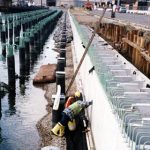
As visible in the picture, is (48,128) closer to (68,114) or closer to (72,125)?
(72,125)

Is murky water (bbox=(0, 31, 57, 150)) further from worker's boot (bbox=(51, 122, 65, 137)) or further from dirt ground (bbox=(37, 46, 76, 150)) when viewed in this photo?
worker's boot (bbox=(51, 122, 65, 137))

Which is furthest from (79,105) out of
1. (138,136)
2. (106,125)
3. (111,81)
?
(138,136)

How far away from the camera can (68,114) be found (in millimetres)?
14891

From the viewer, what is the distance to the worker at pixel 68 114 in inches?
585

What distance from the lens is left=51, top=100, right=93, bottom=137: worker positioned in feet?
48.7

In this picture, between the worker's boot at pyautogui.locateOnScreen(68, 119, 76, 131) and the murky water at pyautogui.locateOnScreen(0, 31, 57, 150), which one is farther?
the murky water at pyautogui.locateOnScreen(0, 31, 57, 150)

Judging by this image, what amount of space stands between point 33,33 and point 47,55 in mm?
7614

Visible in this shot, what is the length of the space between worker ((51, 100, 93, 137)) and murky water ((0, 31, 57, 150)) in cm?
234

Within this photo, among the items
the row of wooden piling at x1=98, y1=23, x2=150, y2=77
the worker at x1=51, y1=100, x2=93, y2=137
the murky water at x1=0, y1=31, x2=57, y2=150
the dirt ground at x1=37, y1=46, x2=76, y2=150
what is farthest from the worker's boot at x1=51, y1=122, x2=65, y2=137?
the row of wooden piling at x1=98, y1=23, x2=150, y2=77

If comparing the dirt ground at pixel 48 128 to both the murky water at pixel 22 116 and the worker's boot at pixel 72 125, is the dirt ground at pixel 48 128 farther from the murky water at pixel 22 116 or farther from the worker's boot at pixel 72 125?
the worker's boot at pixel 72 125

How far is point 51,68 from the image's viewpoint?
107 feet

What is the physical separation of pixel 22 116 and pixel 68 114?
732cm

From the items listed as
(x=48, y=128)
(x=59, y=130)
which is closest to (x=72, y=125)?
(x=59, y=130)

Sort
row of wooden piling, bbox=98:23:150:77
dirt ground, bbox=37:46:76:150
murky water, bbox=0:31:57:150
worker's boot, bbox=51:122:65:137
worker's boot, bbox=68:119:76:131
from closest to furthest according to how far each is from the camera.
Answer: dirt ground, bbox=37:46:76:150 → worker's boot, bbox=51:122:65:137 → worker's boot, bbox=68:119:76:131 → murky water, bbox=0:31:57:150 → row of wooden piling, bbox=98:23:150:77
